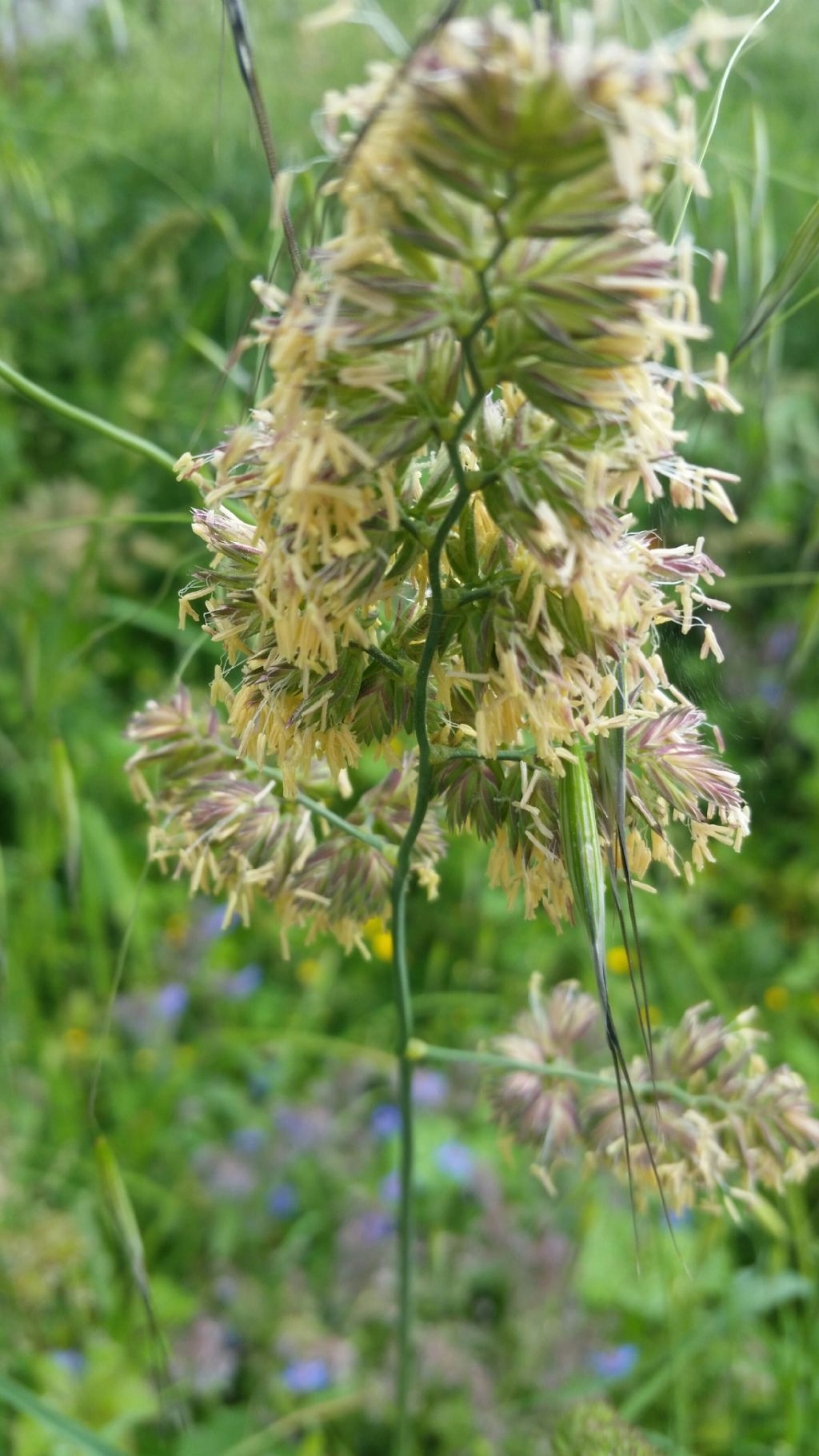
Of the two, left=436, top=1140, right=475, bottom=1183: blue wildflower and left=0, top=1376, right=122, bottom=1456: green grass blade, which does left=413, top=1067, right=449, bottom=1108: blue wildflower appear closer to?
left=436, top=1140, right=475, bottom=1183: blue wildflower

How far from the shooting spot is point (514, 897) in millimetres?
886

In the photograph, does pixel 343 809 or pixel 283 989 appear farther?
pixel 283 989

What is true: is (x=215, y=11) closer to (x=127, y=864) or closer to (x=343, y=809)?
(x=343, y=809)

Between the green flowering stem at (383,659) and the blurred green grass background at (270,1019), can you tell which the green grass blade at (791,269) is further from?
the green flowering stem at (383,659)

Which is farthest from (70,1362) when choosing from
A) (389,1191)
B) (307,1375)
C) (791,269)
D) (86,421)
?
(791,269)

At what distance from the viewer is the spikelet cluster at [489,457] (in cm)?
54

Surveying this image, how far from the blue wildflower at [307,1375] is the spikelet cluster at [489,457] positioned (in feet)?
4.01

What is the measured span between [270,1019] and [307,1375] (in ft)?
2.55

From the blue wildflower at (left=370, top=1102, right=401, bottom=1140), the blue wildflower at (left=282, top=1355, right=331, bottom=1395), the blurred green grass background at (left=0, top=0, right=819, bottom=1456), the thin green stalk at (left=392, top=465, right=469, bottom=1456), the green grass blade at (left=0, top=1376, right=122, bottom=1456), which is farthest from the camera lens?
the blue wildflower at (left=370, top=1102, right=401, bottom=1140)

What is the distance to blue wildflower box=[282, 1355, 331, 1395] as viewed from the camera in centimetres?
172

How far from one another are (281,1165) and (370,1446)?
0.44 meters

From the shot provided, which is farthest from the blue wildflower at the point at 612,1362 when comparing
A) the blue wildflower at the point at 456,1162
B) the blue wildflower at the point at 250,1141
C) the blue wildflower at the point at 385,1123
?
the blue wildflower at the point at 250,1141

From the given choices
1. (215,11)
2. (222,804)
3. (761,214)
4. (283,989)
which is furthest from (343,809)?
(283,989)

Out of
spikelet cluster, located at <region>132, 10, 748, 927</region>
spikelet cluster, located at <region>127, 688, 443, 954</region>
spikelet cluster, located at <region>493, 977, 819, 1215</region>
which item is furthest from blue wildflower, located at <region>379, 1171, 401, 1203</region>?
spikelet cluster, located at <region>132, 10, 748, 927</region>
